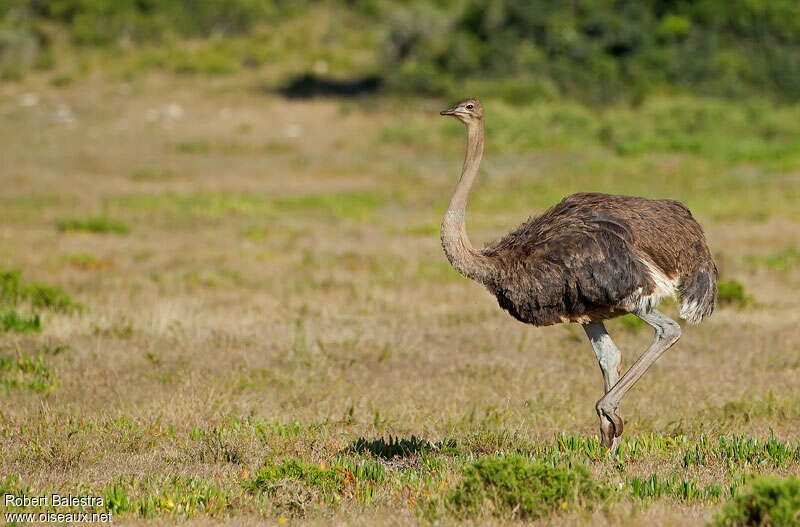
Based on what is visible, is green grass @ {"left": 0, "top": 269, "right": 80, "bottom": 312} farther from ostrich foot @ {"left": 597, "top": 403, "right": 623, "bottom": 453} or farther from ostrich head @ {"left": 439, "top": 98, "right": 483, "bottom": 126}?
ostrich foot @ {"left": 597, "top": 403, "right": 623, "bottom": 453}

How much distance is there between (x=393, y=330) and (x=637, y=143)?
1821 cm

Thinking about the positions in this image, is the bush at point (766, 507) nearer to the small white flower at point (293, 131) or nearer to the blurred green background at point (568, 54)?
the small white flower at point (293, 131)

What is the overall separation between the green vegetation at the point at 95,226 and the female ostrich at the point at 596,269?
38.1 ft

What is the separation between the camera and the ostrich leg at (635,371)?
6164 millimetres

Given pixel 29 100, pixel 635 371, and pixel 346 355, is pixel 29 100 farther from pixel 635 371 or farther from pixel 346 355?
pixel 635 371

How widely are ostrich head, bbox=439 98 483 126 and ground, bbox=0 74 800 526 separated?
2.03 metres

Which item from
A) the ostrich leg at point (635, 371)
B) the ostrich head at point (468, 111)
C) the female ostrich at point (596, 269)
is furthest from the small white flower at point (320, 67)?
the ostrich leg at point (635, 371)

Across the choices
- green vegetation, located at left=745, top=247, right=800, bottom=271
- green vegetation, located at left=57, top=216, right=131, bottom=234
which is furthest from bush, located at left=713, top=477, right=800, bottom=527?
green vegetation, located at left=57, top=216, right=131, bottom=234

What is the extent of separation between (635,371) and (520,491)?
1.50 m

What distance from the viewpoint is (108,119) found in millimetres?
34625

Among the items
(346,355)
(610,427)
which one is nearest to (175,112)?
(346,355)

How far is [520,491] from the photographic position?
500 centimetres

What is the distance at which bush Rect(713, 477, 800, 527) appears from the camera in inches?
174

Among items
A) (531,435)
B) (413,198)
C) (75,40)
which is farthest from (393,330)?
(75,40)
